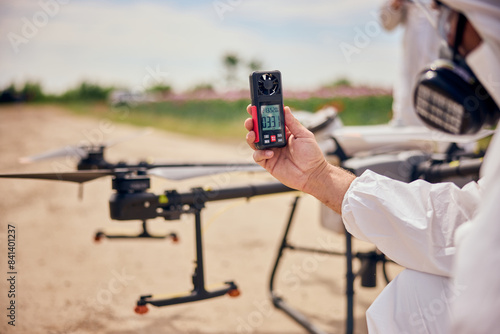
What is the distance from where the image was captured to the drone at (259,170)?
204 centimetres

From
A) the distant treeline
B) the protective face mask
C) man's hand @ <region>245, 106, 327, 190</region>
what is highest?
the distant treeline

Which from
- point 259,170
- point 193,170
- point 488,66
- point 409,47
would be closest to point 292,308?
point 259,170

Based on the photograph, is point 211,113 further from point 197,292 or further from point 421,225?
point 421,225

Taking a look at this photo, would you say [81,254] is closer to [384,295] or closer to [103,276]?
[103,276]

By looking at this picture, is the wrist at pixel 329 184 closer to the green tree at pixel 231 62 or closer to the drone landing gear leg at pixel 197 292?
the drone landing gear leg at pixel 197 292

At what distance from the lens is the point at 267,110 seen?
4.91 feet

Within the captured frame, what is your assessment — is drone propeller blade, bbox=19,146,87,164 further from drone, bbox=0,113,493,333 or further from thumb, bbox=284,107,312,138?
thumb, bbox=284,107,312,138

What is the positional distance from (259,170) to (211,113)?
53.6 ft

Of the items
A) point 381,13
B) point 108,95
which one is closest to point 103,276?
point 381,13

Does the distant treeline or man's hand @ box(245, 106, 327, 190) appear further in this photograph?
the distant treeline

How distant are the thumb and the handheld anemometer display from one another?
2 cm

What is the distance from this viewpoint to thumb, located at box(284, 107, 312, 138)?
1503 mm

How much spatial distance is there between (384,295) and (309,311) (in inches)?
79.6

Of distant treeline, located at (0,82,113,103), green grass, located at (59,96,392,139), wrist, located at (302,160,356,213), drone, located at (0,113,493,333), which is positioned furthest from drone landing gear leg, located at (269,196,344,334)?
distant treeline, located at (0,82,113,103)
